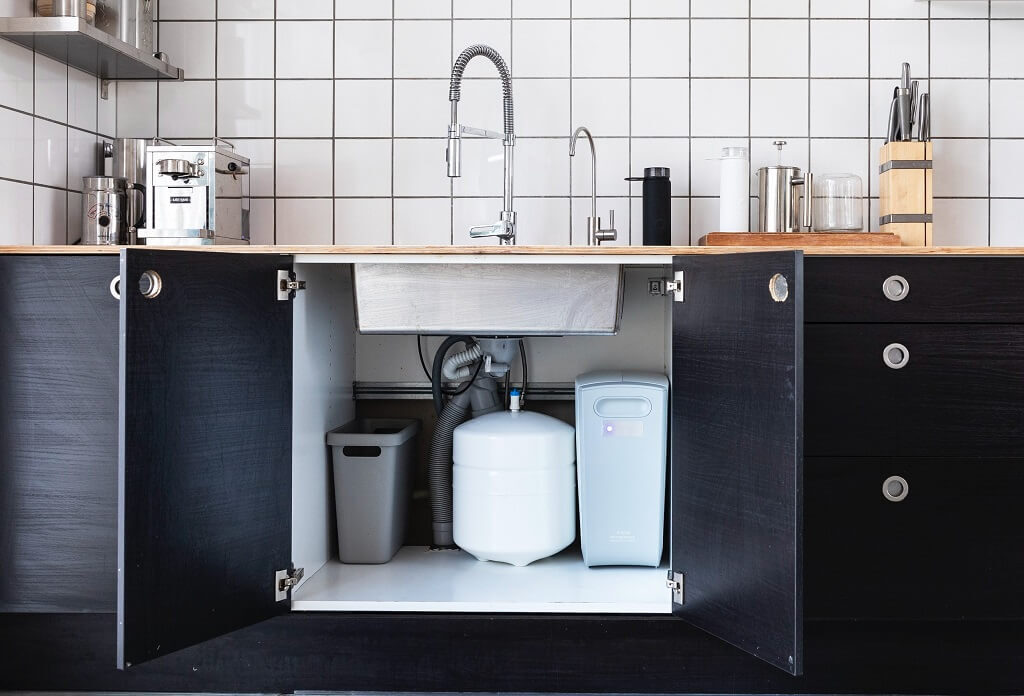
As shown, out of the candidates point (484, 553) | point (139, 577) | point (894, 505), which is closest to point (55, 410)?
point (139, 577)

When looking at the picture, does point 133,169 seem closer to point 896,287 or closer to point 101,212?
point 101,212

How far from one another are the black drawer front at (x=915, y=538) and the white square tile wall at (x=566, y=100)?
0.90 m

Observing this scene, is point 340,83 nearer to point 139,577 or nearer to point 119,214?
point 119,214

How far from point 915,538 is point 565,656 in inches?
27.8

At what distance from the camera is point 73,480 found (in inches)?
63.7

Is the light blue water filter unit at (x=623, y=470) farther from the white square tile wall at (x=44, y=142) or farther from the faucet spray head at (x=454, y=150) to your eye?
the white square tile wall at (x=44, y=142)

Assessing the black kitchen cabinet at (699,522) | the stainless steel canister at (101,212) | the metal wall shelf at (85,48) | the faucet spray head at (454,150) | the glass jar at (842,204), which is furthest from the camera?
the glass jar at (842,204)

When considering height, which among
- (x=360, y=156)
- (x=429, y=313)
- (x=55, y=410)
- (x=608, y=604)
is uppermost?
(x=360, y=156)

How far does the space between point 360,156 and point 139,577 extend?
4.28 ft

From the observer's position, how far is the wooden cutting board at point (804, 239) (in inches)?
79.9

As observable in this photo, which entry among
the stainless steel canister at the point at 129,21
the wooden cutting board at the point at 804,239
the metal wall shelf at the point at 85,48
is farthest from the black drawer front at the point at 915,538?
the stainless steel canister at the point at 129,21

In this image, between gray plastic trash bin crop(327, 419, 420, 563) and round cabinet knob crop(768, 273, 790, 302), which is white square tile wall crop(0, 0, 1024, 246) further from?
round cabinet knob crop(768, 273, 790, 302)

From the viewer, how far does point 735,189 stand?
213 cm

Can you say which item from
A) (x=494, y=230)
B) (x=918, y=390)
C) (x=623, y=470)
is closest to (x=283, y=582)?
(x=623, y=470)
